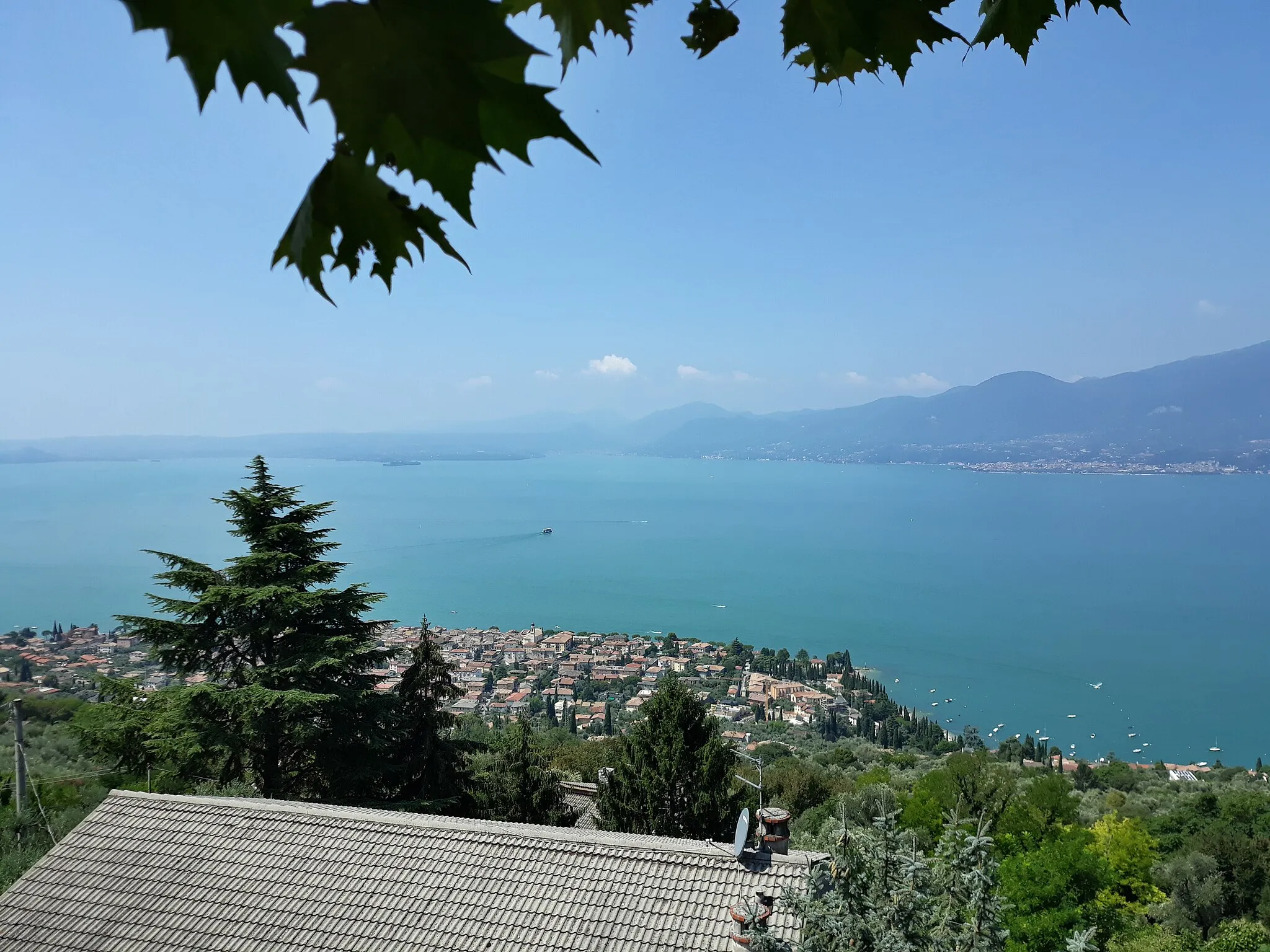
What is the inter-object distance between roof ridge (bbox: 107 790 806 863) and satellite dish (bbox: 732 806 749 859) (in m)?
0.06

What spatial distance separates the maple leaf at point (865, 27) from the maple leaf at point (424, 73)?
56 centimetres

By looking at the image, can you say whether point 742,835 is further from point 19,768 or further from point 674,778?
point 19,768

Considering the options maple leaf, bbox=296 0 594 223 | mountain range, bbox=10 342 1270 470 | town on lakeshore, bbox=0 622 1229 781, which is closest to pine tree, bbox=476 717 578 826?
maple leaf, bbox=296 0 594 223

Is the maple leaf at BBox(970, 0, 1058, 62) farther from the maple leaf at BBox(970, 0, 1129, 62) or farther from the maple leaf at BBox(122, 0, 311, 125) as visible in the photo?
the maple leaf at BBox(122, 0, 311, 125)

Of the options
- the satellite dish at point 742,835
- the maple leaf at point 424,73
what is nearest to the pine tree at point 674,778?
the satellite dish at point 742,835

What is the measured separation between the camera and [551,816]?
437 inches

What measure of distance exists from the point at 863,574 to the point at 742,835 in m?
61.0

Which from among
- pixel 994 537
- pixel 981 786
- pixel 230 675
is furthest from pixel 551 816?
pixel 994 537

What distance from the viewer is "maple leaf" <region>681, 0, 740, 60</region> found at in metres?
0.87

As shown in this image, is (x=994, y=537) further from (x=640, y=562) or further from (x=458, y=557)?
(x=458, y=557)

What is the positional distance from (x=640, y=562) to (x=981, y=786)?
2220 inches

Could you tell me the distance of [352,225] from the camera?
1.65ft

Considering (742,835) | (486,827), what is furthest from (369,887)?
(742,835)

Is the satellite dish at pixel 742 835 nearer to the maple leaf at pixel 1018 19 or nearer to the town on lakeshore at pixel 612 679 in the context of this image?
the maple leaf at pixel 1018 19
